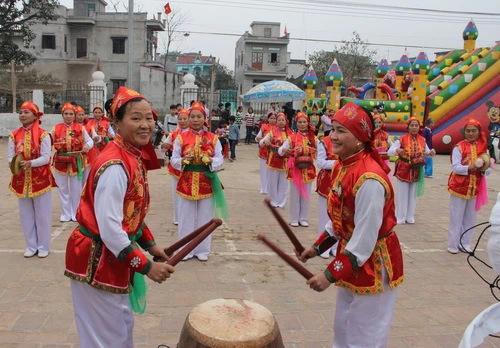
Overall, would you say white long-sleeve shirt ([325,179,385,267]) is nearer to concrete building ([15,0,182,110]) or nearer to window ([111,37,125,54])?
concrete building ([15,0,182,110])

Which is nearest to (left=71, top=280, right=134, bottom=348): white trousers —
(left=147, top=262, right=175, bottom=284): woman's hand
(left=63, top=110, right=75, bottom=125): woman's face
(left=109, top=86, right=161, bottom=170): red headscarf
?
(left=147, top=262, right=175, bottom=284): woman's hand

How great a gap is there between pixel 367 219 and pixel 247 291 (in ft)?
8.48

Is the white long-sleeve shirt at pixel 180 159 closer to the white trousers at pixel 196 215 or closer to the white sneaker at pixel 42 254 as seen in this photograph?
the white trousers at pixel 196 215

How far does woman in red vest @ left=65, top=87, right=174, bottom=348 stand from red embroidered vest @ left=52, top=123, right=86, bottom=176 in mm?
5162

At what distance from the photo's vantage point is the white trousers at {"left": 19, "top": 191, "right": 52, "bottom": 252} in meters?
5.71

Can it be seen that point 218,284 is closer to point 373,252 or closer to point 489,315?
point 373,252

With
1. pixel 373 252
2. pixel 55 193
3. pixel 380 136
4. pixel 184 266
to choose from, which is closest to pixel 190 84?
pixel 55 193

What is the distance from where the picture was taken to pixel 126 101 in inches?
104

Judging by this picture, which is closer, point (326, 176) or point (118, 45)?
point (326, 176)

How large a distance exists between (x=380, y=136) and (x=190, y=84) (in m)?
10.2

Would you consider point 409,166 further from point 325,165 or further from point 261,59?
point 261,59

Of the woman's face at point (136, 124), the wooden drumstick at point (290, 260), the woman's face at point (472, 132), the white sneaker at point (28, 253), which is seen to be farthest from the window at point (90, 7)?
the wooden drumstick at point (290, 260)

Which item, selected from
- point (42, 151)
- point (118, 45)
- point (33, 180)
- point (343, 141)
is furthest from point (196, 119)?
point (118, 45)

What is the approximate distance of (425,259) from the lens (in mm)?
6219
